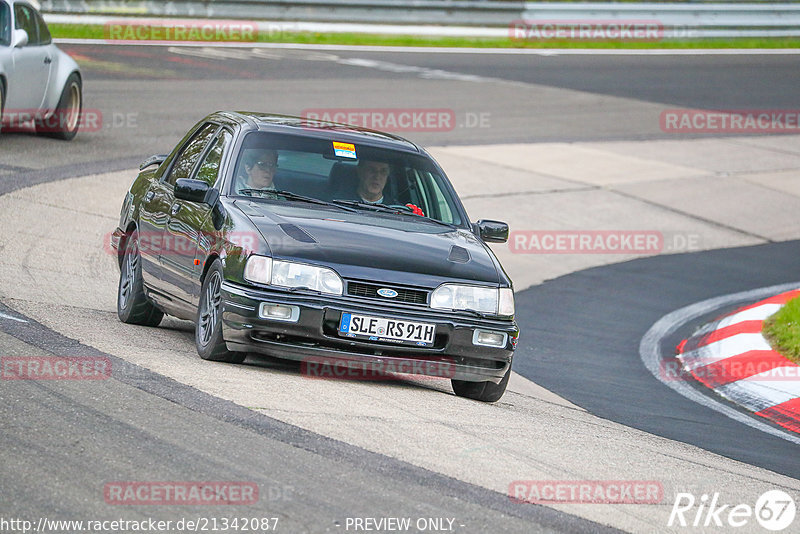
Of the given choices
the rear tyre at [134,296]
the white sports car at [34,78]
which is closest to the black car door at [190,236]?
the rear tyre at [134,296]

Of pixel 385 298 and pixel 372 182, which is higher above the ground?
pixel 372 182

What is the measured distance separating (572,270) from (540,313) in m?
2.16

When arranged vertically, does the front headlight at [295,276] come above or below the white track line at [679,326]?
above

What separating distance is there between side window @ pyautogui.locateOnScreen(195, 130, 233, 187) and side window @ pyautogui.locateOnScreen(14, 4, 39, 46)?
761cm

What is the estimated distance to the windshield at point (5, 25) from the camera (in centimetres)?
1497

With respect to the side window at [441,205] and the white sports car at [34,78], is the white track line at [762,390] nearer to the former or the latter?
the side window at [441,205]

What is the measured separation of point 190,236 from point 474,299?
6.11 feet

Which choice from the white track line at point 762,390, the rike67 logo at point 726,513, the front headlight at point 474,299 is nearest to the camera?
the rike67 logo at point 726,513

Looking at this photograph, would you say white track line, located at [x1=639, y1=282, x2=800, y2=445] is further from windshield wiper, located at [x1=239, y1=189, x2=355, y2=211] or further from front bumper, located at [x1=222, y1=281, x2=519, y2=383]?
windshield wiper, located at [x1=239, y1=189, x2=355, y2=211]

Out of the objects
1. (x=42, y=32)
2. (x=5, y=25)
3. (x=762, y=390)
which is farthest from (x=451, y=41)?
(x=762, y=390)

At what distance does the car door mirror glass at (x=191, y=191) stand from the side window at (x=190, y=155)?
0.83 meters

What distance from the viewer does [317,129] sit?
8445 millimetres

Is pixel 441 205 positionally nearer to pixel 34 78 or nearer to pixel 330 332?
pixel 330 332

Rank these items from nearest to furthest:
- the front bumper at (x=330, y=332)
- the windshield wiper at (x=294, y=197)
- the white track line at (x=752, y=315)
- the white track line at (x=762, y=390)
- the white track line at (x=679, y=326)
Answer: the front bumper at (x=330, y=332) < the windshield wiper at (x=294, y=197) < the white track line at (x=679, y=326) < the white track line at (x=762, y=390) < the white track line at (x=752, y=315)
